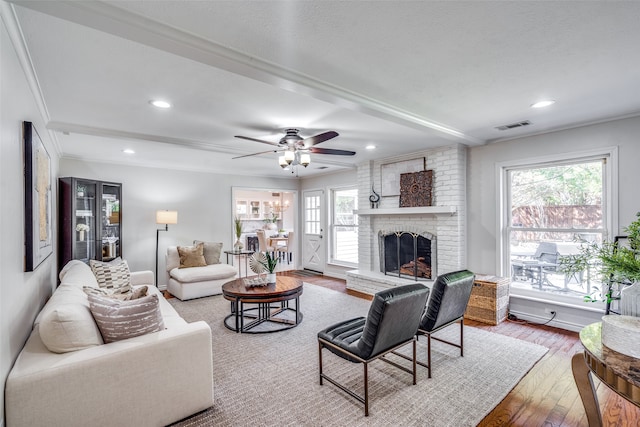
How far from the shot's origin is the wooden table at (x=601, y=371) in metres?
1.30

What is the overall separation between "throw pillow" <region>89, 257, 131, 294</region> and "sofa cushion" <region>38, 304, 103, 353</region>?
1.76 meters

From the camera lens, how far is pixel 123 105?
2777 millimetres

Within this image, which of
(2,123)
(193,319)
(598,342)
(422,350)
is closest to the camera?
(2,123)

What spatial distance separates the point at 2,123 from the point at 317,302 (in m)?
4.04

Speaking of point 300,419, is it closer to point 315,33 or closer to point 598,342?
point 598,342

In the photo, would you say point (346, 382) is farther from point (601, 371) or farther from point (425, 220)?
point (425, 220)

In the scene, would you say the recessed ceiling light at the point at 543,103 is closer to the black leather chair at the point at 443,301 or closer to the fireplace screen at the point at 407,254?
the black leather chair at the point at 443,301

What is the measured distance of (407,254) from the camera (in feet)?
16.9

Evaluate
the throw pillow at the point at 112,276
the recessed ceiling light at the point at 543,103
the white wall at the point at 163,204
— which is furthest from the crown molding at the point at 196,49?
the white wall at the point at 163,204

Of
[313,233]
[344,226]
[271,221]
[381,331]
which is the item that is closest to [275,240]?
[313,233]

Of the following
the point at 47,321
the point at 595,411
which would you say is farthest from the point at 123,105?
the point at 595,411

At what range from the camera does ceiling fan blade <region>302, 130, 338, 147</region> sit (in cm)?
288

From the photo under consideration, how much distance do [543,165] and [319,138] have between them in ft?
9.62

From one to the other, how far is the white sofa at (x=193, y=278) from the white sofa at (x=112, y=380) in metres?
2.69
